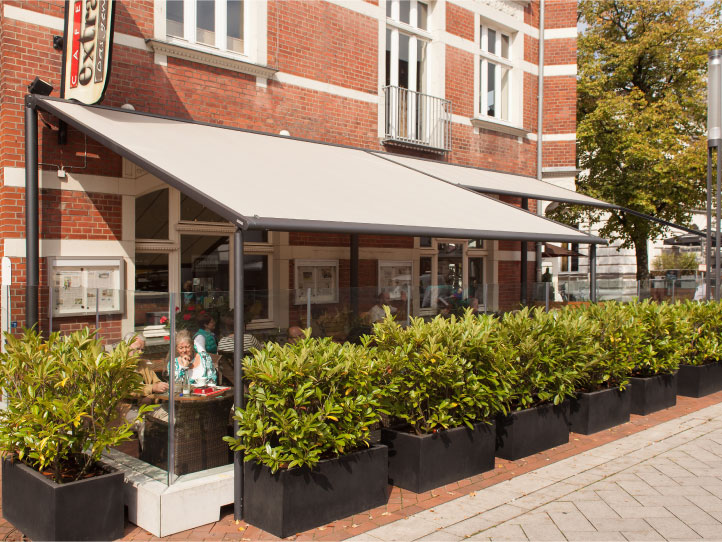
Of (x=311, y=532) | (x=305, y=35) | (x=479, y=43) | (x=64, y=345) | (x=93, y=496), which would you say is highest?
(x=479, y=43)

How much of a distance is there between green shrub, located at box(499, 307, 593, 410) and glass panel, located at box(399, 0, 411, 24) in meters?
7.08

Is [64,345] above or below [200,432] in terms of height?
above

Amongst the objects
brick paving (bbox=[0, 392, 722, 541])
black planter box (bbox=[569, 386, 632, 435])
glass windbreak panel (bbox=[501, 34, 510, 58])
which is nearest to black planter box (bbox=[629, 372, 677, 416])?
black planter box (bbox=[569, 386, 632, 435])

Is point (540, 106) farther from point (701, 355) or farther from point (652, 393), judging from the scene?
point (652, 393)

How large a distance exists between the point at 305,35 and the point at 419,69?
3004 mm

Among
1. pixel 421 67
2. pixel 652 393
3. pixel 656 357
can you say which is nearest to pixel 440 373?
pixel 652 393

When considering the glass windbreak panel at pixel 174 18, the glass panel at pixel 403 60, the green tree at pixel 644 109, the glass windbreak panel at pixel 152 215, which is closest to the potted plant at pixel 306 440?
the glass windbreak panel at pixel 152 215

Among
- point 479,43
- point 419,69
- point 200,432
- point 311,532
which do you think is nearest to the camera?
point 311,532

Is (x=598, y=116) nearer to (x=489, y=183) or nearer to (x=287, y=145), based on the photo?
(x=489, y=183)

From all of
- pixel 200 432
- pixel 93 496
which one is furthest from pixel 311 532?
pixel 93 496

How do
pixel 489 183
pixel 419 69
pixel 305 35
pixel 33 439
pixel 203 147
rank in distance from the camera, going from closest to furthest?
pixel 33 439, pixel 203 147, pixel 305 35, pixel 489 183, pixel 419 69

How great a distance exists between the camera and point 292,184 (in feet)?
21.4

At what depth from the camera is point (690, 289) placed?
14.6 m

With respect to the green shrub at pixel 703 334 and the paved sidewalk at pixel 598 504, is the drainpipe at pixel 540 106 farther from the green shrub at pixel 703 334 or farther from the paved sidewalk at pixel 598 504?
the paved sidewalk at pixel 598 504
